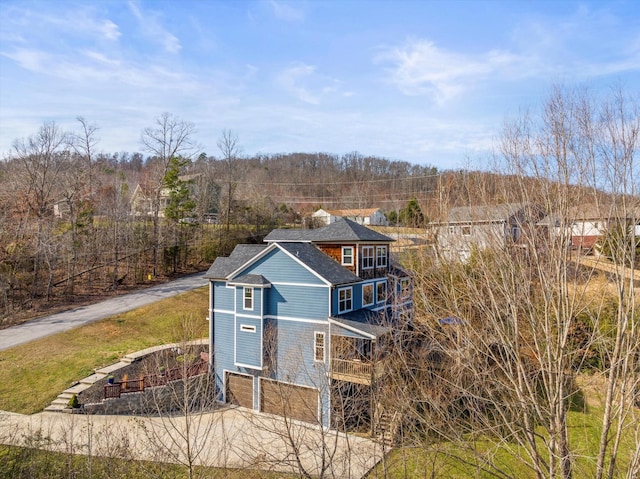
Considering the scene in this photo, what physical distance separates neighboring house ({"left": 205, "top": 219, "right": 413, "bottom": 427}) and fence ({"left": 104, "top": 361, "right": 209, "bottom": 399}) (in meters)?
1.39

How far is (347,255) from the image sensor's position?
62.4 ft

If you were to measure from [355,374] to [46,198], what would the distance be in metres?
25.8

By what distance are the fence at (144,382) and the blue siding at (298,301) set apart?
15.0ft

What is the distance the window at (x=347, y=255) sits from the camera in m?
18.9

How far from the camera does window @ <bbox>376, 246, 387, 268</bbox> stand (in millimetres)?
19984

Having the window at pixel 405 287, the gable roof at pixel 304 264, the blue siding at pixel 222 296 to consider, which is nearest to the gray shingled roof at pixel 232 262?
the gable roof at pixel 304 264

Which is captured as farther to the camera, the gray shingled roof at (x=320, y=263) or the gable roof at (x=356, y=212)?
the gable roof at (x=356, y=212)

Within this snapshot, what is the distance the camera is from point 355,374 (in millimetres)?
15336

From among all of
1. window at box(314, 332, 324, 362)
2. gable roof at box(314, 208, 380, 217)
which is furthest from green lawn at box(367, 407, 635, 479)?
gable roof at box(314, 208, 380, 217)

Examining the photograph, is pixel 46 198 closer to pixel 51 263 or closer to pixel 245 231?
pixel 51 263

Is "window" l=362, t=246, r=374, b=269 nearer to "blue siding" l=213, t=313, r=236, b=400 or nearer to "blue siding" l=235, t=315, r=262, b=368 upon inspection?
"blue siding" l=235, t=315, r=262, b=368

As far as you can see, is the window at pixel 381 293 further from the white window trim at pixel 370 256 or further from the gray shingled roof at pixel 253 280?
the gray shingled roof at pixel 253 280

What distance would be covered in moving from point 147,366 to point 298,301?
8.17m

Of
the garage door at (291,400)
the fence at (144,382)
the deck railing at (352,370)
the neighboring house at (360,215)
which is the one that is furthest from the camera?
the neighboring house at (360,215)
